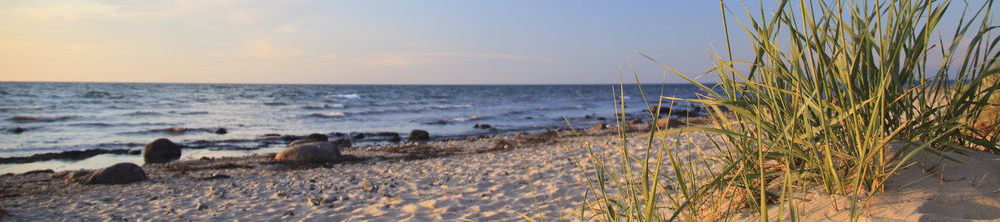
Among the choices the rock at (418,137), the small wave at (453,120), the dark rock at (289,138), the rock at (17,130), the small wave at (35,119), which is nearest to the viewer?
the dark rock at (289,138)

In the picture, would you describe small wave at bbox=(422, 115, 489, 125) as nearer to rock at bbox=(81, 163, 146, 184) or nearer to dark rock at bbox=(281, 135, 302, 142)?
dark rock at bbox=(281, 135, 302, 142)

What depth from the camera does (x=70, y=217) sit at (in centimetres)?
582

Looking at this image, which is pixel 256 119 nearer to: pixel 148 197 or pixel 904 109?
pixel 148 197

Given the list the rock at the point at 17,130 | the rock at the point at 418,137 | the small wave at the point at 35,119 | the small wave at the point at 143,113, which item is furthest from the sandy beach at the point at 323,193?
the small wave at the point at 143,113

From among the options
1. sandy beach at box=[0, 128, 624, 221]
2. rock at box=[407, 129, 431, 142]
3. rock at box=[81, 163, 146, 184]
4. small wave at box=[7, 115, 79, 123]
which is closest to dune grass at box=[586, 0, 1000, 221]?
sandy beach at box=[0, 128, 624, 221]

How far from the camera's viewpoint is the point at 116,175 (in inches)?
321

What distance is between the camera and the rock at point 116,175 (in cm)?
808

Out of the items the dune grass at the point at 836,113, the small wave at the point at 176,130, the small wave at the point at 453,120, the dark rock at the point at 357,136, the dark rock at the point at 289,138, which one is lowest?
the small wave at the point at 453,120

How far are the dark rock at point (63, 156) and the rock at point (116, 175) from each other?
4.18 meters

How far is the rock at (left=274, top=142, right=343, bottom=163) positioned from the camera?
1055 centimetres

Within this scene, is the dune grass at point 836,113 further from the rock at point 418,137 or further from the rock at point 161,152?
the rock at point 418,137

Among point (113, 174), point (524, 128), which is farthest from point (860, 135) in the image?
point (524, 128)

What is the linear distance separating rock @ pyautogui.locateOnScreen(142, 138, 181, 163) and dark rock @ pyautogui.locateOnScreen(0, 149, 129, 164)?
4.52ft

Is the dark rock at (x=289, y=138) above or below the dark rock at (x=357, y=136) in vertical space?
above
